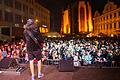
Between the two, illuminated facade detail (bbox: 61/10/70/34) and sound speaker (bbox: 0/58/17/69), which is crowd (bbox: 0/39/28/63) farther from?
illuminated facade detail (bbox: 61/10/70/34)

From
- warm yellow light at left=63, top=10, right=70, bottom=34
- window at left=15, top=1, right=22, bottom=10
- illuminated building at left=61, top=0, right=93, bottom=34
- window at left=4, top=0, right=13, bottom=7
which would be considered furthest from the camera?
warm yellow light at left=63, top=10, right=70, bottom=34

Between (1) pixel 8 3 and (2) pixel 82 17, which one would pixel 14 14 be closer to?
(1) pixel 8 3

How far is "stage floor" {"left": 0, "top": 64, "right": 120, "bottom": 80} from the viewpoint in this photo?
8.28m

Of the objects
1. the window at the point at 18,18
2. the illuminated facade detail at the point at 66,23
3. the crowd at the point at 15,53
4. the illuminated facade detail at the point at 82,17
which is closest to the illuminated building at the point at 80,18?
the illuminated facade detail at the point at 82,17

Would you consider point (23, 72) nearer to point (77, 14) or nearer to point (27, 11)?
point (27, 11)

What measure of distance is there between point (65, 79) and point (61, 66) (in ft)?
4.30

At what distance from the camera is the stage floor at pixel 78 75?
27.2 feet

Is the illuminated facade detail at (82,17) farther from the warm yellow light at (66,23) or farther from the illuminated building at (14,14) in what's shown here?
the illuminated building at (14,14)

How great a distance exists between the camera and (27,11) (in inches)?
2906

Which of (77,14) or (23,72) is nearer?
(23,72)

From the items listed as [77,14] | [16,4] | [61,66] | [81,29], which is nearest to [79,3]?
[77,14]

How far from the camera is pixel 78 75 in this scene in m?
8.75

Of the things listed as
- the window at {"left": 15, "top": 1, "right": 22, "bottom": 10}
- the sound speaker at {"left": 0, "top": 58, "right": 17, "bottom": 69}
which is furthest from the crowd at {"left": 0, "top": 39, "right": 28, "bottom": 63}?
the window at {"left": 15, "top": 1, "right": 22, "bottom": 10}

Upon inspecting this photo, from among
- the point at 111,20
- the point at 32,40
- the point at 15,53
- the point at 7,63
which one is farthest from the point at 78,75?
the point at 111,20
